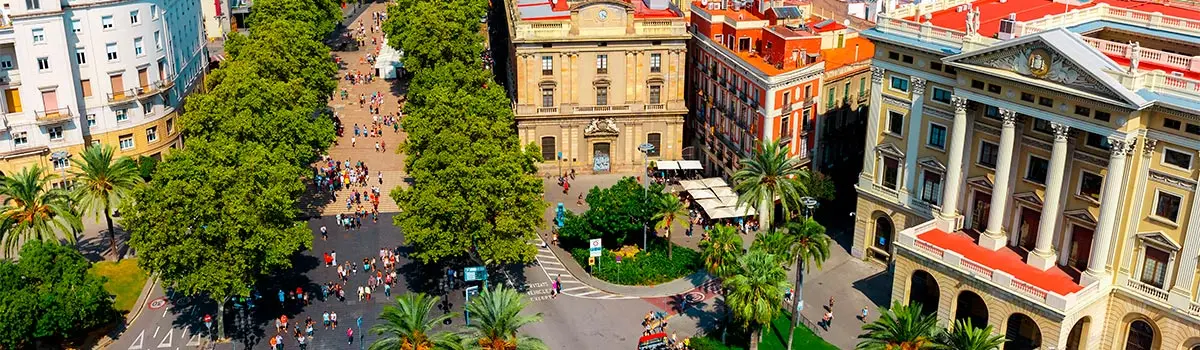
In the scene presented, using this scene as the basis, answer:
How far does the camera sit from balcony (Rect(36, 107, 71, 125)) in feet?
339

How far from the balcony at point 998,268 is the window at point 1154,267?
10.6ft

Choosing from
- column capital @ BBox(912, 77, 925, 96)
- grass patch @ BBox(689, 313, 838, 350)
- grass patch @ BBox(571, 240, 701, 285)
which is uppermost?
column capital @ BBox(912, 77, 925, 96)

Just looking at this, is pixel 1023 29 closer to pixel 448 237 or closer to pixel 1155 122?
pixel 1155 122

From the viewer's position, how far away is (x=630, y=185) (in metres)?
96.4

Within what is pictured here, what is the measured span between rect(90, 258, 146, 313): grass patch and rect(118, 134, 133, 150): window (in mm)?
20471

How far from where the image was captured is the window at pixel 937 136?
83.1m

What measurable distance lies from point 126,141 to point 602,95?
48202mm

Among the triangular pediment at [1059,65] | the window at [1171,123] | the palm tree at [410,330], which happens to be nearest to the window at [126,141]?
the palm tree at [410,330]

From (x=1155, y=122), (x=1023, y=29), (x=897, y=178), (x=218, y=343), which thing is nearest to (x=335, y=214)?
(x=218, y=343)

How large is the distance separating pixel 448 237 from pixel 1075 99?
144 feet

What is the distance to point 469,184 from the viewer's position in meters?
82.4

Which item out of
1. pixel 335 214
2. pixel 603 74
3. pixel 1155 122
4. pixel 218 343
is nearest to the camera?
pixel 1155 122

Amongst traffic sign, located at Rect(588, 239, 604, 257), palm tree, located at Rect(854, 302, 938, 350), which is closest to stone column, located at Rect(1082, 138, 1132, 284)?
palm tree, located at Rect(854, 302, 938, 350)

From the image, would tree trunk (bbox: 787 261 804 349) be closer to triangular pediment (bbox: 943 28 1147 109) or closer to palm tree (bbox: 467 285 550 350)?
triangular pediment (bbox: 943 28 1147 109)
